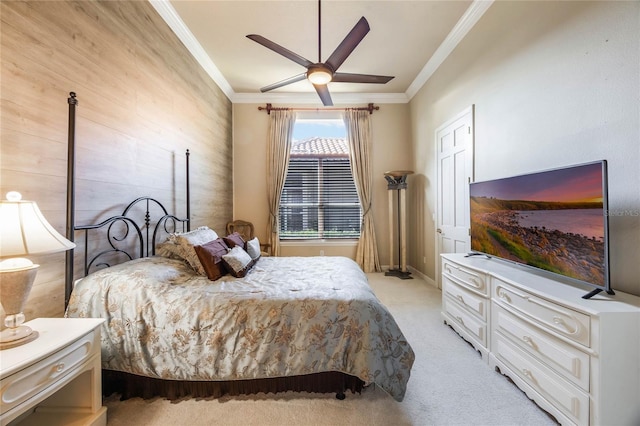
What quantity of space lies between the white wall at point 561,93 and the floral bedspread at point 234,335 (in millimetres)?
1488

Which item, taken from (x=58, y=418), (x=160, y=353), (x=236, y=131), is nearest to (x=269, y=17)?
(x=236, y=131)

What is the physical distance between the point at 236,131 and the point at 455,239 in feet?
13.2

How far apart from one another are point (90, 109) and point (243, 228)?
9.50ft

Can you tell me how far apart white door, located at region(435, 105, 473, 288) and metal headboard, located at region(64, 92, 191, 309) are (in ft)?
10.7

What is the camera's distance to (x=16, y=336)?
109cm

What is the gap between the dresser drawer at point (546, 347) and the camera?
1266 mm

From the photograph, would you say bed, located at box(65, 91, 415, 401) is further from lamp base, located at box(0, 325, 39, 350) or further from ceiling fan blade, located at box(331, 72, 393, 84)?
ceiling fan blade, located at box(331, 72, 393, 84)

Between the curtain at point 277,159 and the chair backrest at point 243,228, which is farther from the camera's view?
the curtain at point 277,159

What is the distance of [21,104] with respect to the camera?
1.35 meters

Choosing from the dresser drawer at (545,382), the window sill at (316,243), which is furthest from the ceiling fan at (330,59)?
the window sill at (316,243)

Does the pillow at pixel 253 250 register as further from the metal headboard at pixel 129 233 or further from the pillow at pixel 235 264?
the metal headboard at pixel 129 233

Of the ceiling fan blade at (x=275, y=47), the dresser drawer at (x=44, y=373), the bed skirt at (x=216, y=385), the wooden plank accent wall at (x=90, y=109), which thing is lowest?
the bed skirt at (x=216, y=385)

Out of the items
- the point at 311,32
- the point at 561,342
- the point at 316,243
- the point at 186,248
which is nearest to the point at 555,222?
the point at 561,342

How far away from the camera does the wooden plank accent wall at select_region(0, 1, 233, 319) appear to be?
53.1 inches
